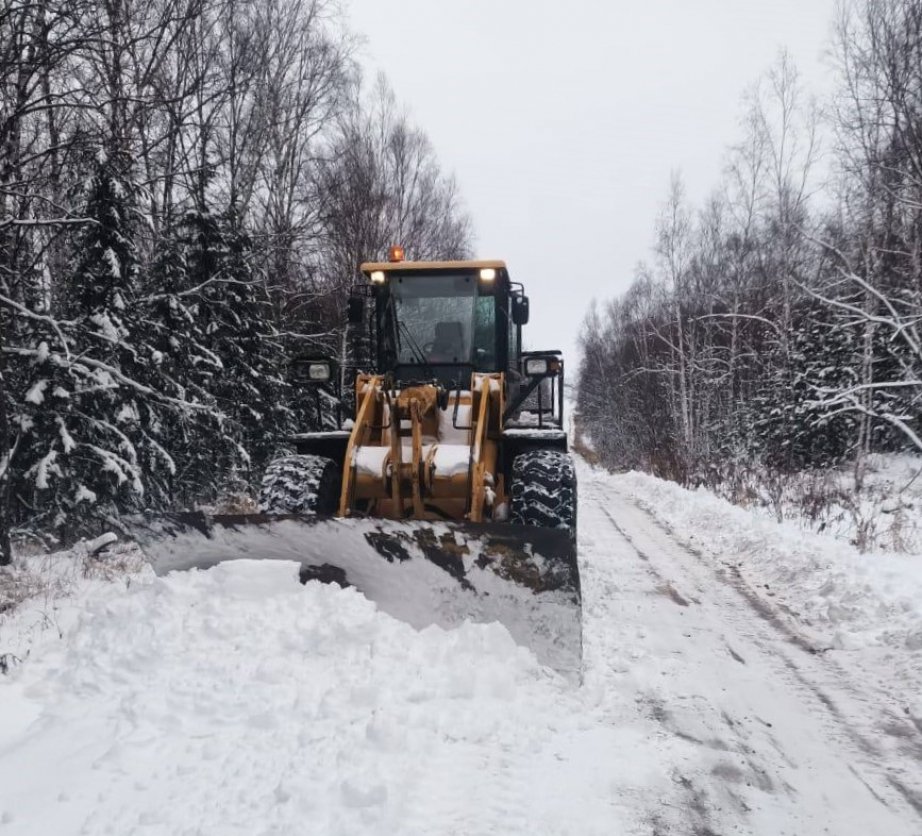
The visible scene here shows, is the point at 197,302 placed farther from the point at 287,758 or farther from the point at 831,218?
the point at 831,218

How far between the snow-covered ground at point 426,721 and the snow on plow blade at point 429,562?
0.44ft

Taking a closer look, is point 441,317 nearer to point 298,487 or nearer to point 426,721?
point 298,487

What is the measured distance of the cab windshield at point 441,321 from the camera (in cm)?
627

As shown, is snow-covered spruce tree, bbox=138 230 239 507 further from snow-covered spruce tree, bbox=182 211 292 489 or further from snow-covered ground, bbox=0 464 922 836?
snow-covered ground, bbox=0 464 922 836

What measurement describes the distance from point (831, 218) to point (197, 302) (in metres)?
15.5

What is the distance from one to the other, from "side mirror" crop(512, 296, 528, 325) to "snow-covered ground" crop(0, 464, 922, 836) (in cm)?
284

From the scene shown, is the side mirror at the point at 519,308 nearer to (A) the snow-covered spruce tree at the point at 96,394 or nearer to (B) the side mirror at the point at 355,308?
(B) the side mirror at the point at 355,308

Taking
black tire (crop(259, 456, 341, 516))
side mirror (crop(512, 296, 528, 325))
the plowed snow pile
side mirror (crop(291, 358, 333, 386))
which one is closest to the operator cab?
side mirror (crop(512, 296, 528, 325))

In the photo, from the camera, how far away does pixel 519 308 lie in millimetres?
6391

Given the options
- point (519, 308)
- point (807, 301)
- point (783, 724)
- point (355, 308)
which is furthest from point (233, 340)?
point (807, 301)

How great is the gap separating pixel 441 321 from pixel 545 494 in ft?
6.98

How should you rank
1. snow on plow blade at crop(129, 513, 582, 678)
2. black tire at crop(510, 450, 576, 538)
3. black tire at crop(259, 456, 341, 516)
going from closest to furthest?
1. snow on plow blade at crop(129, 513, 582, 678)
2. black tire at crop(510, 450, 576, 538)
3. black tire at crop(259, 456, 341, 516)

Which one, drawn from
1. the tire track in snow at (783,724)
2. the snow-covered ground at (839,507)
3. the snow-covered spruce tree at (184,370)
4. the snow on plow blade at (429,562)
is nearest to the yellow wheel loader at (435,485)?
the snow on plow blade at (429,562)

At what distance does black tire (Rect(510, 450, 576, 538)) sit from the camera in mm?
4969
